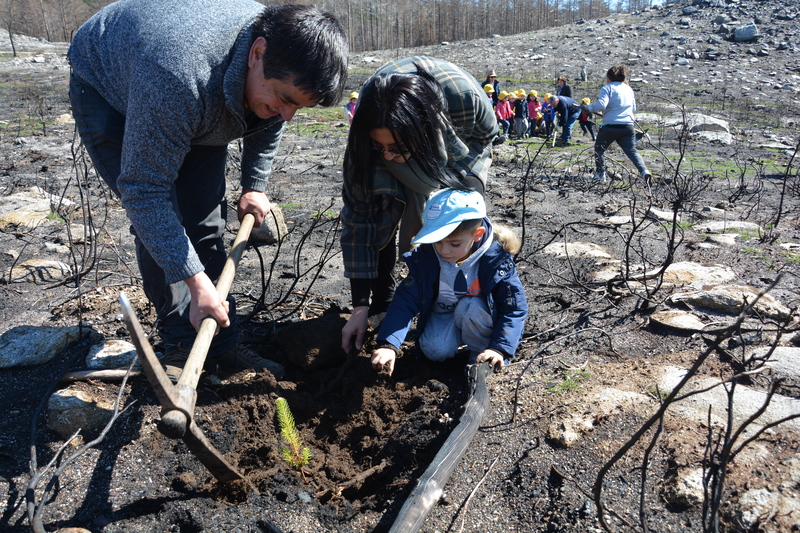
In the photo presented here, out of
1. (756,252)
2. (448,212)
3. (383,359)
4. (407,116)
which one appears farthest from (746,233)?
(407,116)

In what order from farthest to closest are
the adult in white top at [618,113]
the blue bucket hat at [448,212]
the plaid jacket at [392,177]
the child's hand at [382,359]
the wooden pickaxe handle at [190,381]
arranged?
→ the adult in white top at [618,113], the plaid jacket at [392,177], the child's hand at [382,359], the blue bucket hat at [448,212], the wooden pickaxe handle at [190,381]

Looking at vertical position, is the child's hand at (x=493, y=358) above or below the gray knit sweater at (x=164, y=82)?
below

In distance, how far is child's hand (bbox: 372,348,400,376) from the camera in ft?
8.24

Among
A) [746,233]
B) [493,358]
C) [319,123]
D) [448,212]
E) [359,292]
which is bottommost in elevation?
[319,123]

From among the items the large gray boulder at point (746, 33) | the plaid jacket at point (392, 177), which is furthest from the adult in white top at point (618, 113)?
the large gray boulder at point (746, 33)

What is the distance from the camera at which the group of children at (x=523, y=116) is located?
13523mm

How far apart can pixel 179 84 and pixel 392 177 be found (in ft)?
3.70

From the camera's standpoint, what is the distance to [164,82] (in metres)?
1.79

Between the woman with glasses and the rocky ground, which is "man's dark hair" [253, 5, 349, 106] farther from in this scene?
the rocky ground

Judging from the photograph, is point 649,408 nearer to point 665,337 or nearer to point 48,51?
point 665,337

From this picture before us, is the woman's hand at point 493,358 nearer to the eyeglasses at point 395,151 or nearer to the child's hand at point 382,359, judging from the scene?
the child's hand at point 382,359

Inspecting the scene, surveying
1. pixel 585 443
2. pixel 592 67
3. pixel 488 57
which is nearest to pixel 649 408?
pixel 585 443

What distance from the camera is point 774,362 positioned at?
2547 millimetres

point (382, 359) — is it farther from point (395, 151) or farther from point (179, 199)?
point (179, 199)
